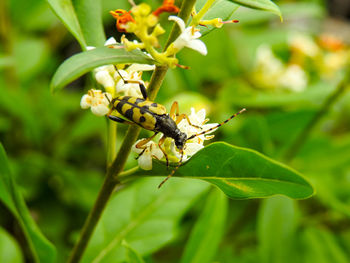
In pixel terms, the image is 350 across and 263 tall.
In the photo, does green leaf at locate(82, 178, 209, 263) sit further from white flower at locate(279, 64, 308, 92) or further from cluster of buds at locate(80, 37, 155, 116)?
white flower at locate(279, 64, 308, 92)

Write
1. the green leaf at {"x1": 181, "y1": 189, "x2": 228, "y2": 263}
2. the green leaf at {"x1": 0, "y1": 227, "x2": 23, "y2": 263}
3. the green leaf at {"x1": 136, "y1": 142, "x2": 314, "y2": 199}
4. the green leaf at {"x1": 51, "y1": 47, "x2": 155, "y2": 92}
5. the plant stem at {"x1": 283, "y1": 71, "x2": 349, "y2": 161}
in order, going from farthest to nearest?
the plant stem at {"x1": 283, "y1": 71, "x2": 349, "y2": 161} → the green leaf at {"x1": 0, "y1": 227, "x2": 23, "y2": 263} → the green leaf at {"x1": 181, "y1": 189, "x2": 228, "y2": 263} → the green leaf at {"x1": 136, "y1": 142, "x2": 314, "y2": 199} → the green leaf at {"x1": 51, "y1": 47, "x2": 155, "y2": 92}

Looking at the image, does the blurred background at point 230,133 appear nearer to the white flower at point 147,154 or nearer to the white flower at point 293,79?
the white flower at point 293,79

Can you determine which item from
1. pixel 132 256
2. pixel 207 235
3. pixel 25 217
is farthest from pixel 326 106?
pixel 25 217

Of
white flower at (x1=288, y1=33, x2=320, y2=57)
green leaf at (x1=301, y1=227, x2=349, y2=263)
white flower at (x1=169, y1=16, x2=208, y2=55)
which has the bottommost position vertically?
green leaf at (x1=301, y1=227, x2=349, y2=263)

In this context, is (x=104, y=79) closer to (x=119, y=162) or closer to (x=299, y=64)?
(x=119, y=162)

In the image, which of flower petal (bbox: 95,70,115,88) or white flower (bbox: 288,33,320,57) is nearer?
flower petal (bbox: 95,70,115,88)

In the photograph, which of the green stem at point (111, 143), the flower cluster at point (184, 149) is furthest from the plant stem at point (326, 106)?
the green stem at point (111, 143)

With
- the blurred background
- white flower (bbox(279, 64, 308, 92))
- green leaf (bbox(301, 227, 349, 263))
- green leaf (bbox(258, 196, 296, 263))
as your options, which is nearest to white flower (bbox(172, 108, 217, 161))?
the blurred background

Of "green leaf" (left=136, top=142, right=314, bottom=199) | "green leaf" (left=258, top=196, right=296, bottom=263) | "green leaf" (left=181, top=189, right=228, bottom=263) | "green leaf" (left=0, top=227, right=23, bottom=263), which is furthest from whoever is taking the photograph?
"green leaf" (left=258, top=196, right=296, bottom=263)
